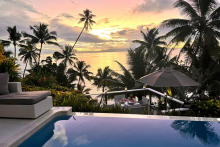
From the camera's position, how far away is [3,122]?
3.46 metres

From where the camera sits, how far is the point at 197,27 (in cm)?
1207

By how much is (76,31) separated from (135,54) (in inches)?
611

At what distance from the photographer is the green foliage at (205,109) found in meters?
4.01

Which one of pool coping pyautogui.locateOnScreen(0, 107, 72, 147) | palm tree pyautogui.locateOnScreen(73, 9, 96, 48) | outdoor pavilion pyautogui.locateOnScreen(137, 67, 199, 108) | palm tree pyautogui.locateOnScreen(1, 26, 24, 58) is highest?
palm tree pyautogui.locateOnScreen(73, 9, 96, 48)

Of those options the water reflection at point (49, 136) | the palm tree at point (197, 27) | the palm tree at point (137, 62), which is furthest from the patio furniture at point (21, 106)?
the palm tree at point (197, 27)

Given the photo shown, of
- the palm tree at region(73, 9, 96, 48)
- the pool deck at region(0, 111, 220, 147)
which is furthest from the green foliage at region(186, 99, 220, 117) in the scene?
the palm tree at region(73, 9, 96, 48)

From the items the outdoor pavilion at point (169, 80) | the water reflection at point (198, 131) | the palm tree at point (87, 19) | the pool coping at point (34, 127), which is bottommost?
the water reflection at point (198, 131)

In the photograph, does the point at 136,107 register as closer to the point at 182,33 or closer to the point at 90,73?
the point at 182,33

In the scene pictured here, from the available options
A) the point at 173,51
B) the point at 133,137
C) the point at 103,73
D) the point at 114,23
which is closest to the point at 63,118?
the point at 133,137

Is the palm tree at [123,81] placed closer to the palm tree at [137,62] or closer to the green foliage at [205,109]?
the palm tree at [137,62]

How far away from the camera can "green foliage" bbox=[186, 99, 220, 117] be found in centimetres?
401

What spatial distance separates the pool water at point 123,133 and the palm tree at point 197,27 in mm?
9622

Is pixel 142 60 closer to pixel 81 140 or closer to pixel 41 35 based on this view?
pixel 81 140

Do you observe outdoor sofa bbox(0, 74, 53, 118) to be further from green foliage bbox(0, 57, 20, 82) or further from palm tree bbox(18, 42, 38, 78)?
palm tree bbox(18, 42, 38, 78)
